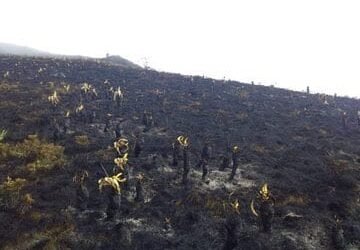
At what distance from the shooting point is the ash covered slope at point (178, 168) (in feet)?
66.5

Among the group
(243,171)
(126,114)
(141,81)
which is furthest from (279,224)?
(141,81)

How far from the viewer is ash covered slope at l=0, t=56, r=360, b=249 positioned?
20.3 m

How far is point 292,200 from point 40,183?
546 inches

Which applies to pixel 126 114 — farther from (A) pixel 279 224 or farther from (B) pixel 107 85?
(A) pixel 279 224

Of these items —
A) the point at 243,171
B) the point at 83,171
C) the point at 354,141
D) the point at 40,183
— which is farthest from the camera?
the point at 354,141

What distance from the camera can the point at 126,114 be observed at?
137 feet

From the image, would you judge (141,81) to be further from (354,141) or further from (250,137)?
(354,141)

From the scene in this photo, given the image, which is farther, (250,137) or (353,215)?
(250,137)

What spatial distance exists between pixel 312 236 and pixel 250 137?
54.3ft

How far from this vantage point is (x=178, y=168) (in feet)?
93.9

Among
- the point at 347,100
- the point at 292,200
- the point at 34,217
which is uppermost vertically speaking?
the point at 347,100

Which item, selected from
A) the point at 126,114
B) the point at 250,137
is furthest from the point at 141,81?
the point at 250,137

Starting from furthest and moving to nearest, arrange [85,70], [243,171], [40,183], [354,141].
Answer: [85,70]
[354,141]
[243,171]
[40,183]

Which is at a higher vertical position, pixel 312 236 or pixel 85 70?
pixel 85 70
